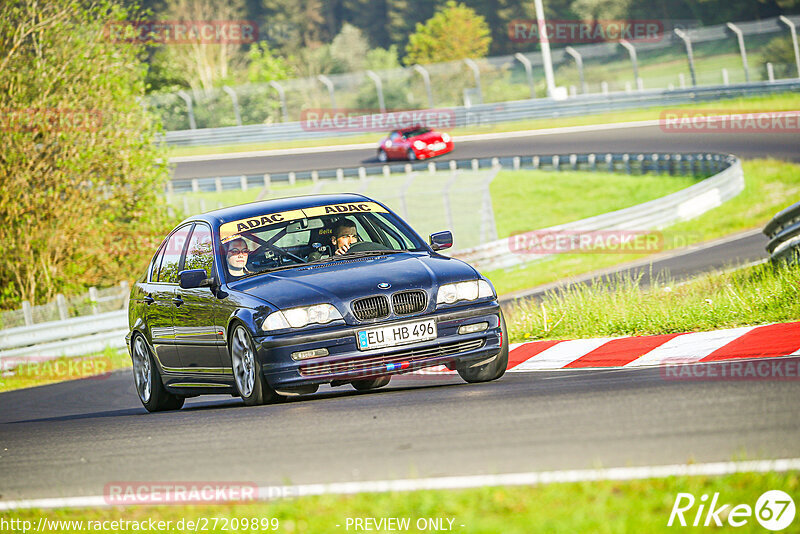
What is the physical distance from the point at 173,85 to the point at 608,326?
6566 centimetres

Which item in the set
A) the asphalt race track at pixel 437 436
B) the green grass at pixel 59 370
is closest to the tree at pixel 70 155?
the green grass at pixel 59 370

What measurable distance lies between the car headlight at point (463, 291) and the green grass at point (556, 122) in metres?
21.6

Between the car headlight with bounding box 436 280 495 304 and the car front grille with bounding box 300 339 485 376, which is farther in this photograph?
the car headlight with bounding box 436 280 495 304

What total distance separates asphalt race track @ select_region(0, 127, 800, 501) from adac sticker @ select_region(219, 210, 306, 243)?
138 centimetres

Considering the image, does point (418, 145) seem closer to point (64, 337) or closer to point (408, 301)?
point (64, 337)

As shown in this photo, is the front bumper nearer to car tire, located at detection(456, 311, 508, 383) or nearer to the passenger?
car tire, located at detection(456, 311, 508, 383)

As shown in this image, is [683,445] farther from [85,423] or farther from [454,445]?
[85,423]

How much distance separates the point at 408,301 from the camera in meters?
7.69

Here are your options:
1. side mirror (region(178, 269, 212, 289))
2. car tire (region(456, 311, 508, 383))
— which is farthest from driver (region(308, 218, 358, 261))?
car tire (region(456, 311, 508, 383))

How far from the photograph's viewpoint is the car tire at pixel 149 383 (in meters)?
9.64

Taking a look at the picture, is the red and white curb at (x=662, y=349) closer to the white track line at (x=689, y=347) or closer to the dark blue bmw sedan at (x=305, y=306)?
the white track line at (x=689, y=347)

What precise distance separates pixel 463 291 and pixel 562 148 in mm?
31806

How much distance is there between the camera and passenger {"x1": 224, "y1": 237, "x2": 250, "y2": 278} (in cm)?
854

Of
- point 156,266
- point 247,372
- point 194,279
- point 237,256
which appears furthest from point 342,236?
point 156,266
